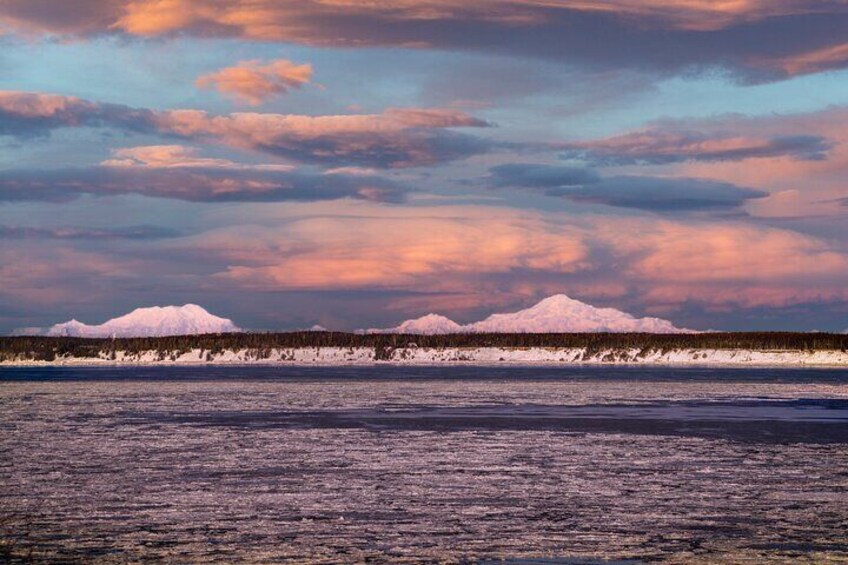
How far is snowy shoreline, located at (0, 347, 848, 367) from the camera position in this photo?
134000 mm

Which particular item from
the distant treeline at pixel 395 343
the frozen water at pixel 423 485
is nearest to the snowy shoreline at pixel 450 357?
the distant treeline at pixel 395 343

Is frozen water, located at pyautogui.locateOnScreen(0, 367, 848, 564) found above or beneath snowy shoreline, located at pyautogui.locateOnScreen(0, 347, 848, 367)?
beneath

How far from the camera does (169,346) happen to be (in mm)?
153750

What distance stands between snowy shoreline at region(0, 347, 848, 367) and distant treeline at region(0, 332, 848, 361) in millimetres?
1619

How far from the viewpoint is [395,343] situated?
158875 mm

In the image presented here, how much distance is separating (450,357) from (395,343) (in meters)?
14.8

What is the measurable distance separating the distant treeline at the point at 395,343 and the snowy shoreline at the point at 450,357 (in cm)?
162

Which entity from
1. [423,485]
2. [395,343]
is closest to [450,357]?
[395,343]

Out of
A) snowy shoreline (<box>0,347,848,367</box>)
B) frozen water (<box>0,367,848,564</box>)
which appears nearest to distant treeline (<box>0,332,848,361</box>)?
snowy shoreline (<box>0,347,848,367</box>)

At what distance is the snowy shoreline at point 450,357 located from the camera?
440ft

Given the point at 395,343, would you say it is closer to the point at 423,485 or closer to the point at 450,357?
the point at 450,357

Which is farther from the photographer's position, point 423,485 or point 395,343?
point 395,343

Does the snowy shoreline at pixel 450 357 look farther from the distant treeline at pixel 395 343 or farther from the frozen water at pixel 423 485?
the frozen water at pixel 423 485

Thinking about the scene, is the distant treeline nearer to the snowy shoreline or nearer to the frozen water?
the snowy shoreline
